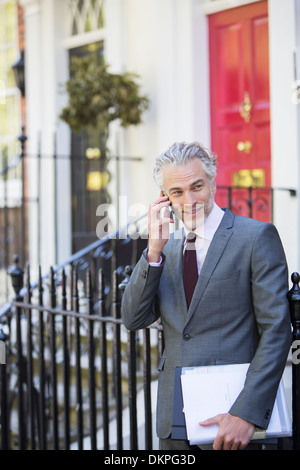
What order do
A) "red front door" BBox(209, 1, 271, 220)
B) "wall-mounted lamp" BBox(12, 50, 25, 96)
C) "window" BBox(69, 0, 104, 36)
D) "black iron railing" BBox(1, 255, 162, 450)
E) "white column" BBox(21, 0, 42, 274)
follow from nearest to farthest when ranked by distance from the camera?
"black iron railing" BBox(1, 255, 162, 450), "red front door" BBox(209, 1, 271, 220), "window" BBox(69, 0, 104, 36), "white column" BBox(21, 0, 42, 274), "wall-mounted lamp" BBox(12, 50, 25, 96)

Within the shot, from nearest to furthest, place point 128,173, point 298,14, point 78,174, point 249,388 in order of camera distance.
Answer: point 249,388 < point 298,14 < point 128,173 < point 78,174

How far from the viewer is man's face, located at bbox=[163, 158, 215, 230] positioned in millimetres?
2033

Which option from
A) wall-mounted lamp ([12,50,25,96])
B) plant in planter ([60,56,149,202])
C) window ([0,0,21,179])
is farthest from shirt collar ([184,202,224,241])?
window ([0,0,21,179])

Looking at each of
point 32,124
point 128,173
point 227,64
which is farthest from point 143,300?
point 32,124

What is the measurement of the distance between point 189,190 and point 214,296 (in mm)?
375

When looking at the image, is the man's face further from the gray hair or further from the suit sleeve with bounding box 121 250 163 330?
the suit sleeve with bounding box 121 250 163 330

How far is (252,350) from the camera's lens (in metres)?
2.03

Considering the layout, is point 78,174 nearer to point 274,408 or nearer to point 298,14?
point 298,14

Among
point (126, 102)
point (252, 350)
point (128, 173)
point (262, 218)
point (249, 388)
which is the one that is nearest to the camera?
point (249, 388)

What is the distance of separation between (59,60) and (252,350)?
620cm

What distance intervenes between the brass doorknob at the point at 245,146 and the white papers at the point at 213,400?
150 inches

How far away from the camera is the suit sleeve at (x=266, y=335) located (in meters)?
A: 1.88

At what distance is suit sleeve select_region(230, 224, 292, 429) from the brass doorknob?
365 centimetres

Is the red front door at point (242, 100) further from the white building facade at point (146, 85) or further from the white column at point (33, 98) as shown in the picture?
the white column at point (33, 98)
